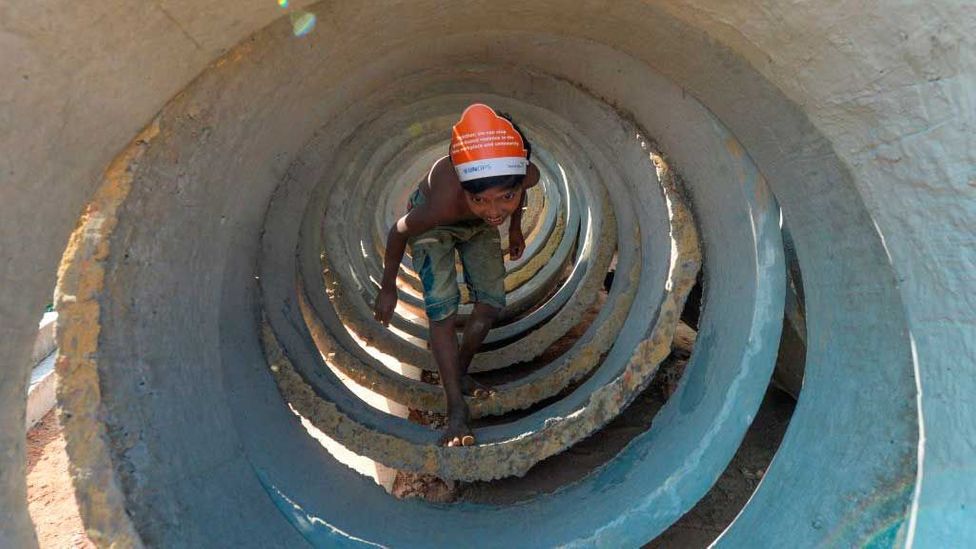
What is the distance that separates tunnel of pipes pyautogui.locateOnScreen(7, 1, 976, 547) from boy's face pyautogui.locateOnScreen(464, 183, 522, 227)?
0.56 metres

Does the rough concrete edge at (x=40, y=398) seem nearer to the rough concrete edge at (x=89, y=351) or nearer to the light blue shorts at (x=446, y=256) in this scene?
the light blue shorts at (x=446, y=256)

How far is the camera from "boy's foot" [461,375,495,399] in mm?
3531

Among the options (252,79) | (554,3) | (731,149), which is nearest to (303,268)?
(252,79)

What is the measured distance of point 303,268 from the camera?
317 centimetres

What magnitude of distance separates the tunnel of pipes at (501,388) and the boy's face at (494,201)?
0.56 m

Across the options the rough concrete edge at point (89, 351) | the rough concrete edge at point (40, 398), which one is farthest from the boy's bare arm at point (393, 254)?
the rough concrete edge at point (40, 398)

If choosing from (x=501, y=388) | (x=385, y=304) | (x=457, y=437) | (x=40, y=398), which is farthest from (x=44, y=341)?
(x=457, y=437)

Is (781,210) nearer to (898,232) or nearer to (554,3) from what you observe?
(898,232)

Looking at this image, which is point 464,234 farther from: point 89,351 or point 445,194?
point 89,351

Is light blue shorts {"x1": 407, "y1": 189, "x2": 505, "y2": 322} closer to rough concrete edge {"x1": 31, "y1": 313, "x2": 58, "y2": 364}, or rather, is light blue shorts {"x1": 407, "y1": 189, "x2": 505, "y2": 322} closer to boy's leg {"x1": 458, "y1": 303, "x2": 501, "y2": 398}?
boy's leg {"x1": 458, "y1": 303, "x2": 501, "y2": 398}

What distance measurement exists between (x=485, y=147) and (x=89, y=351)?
1.65 m

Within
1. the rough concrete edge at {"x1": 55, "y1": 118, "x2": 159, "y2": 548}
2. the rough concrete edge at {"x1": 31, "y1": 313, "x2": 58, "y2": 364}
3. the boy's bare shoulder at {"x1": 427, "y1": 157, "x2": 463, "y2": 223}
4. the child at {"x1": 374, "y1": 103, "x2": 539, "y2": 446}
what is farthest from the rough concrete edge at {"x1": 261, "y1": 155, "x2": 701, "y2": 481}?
the rough concrete edge at {"x1": 31, "y1": 313, "x2": 58, "y2": 364}

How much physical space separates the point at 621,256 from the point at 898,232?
209cm

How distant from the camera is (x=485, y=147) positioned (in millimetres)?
2609
